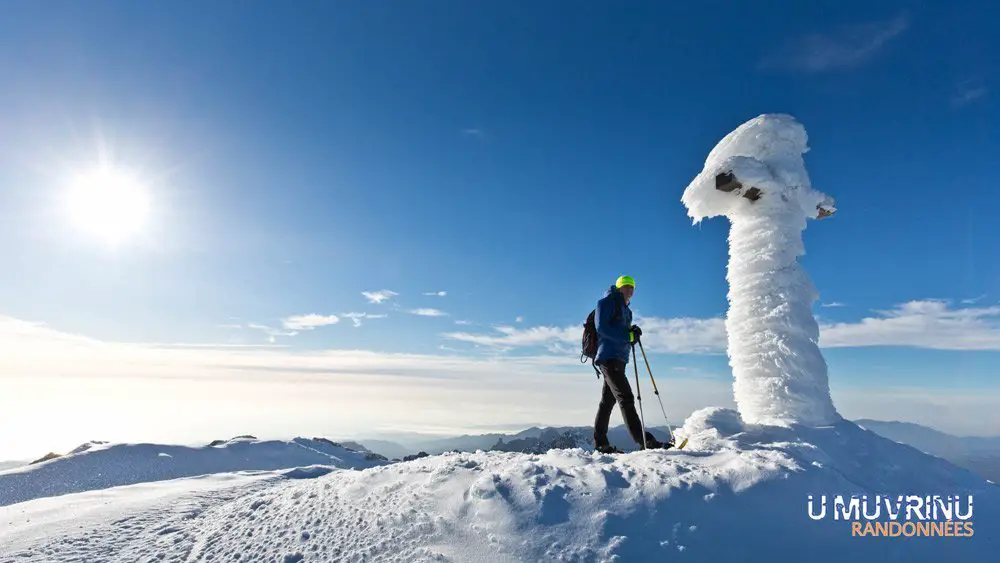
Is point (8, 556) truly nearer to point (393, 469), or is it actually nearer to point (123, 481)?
point (393, 469)

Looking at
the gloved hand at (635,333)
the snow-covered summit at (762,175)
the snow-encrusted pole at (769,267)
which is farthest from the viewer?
the snow-covered summit at (762,175)

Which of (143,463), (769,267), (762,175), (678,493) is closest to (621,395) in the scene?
(678,493)

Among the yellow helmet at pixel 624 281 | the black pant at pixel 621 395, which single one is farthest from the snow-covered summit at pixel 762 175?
the black pant at pixel 621 395

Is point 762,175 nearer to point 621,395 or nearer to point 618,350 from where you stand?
point 618,350

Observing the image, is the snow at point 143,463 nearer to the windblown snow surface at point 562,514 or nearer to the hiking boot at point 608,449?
the windblown snow surface at point 562,514

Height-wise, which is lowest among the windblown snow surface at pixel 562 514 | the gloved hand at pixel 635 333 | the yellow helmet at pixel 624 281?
the windblown snow surface at pixel 562 514

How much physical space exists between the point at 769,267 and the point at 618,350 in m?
3.61

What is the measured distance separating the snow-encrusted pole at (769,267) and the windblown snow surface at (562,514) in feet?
4.51

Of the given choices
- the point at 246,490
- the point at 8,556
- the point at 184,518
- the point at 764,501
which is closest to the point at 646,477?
the point at 764,501

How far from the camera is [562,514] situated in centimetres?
503

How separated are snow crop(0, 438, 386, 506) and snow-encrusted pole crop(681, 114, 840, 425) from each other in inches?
445

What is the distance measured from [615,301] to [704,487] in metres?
3.73

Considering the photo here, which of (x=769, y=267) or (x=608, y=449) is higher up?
(x=769, y=267)

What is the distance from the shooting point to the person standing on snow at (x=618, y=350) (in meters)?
8.35
